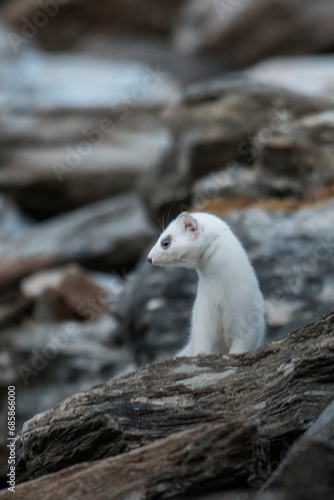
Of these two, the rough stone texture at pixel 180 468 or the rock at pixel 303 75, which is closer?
the rough stone texture at pixel 180 468

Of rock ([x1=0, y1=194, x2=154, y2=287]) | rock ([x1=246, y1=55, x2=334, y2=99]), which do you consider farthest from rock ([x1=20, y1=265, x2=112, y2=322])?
rock ([x1=246, y1=55, x2=334, y2=99])

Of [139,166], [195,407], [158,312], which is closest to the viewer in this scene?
[195,407]

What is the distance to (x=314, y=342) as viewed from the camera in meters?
5.57

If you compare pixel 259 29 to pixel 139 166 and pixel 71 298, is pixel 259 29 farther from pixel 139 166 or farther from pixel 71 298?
pixel 71 298

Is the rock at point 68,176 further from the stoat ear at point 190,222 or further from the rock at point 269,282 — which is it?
the stoat ear at point 190,222

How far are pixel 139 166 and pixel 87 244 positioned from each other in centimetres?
511

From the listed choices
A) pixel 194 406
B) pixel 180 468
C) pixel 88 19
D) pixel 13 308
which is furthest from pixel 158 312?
pixel 88 19

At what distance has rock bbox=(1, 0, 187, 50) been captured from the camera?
29250 millimetres

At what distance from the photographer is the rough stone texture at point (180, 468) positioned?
419 cm

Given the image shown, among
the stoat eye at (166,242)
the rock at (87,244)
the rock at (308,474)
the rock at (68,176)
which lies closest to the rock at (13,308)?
the rock at (87,244)

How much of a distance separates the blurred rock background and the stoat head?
2733mm

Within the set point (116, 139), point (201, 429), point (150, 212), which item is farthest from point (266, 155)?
point (116, 139)

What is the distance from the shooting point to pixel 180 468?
4.23 metres

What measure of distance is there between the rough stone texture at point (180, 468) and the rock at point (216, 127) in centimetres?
928
